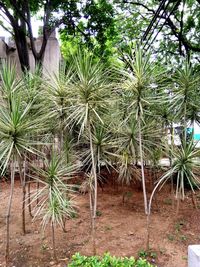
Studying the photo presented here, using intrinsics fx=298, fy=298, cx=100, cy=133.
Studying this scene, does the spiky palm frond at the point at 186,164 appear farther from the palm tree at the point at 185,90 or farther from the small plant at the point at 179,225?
the small plant at the point at 179,225

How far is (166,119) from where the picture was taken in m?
5.17

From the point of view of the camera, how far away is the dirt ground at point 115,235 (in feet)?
12.8

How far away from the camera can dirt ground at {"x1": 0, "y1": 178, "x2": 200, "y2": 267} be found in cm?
389

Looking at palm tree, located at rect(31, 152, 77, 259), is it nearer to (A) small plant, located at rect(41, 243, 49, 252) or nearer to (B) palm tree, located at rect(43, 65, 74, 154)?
(A) small plant, located at rect(41, 243, 49, 252)

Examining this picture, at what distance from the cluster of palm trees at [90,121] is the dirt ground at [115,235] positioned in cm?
27

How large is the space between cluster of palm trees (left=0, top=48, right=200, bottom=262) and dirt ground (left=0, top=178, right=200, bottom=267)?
0.90 ft

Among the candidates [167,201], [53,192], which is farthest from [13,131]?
[167,201]

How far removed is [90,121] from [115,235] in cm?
174

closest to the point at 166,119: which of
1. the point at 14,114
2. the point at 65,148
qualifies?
the point at 65,148

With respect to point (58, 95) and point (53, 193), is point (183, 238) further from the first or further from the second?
point (58, 95)

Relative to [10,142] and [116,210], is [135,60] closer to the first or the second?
[10,142]

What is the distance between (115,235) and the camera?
173 inches

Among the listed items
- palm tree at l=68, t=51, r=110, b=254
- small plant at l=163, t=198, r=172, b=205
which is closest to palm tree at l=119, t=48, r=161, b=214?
palm tree at l=68, t=51, r=110, b=254

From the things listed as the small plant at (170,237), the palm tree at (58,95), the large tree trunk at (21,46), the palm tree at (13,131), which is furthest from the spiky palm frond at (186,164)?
the large tree trunk at (21,46)
